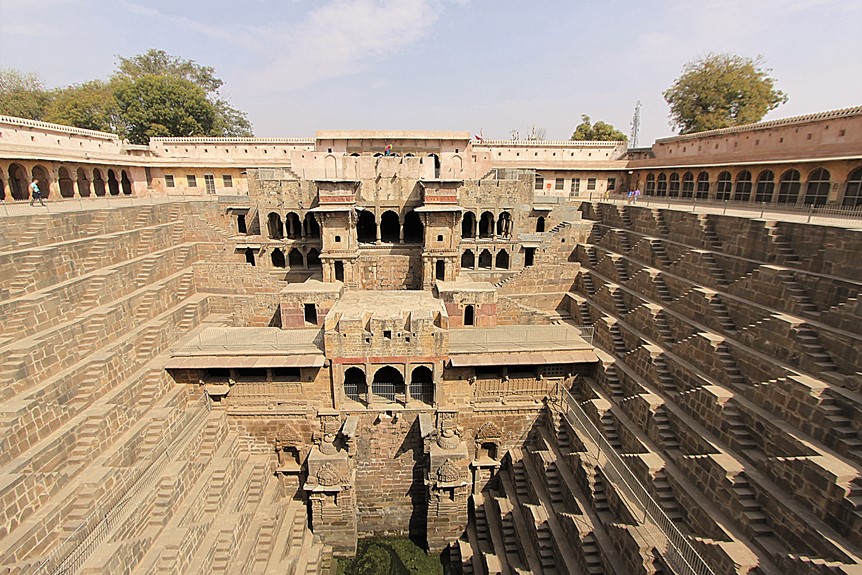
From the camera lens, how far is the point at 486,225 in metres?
28.7

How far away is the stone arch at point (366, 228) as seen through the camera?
27031 mm

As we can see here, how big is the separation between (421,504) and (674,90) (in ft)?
151

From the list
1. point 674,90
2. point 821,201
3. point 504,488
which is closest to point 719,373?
point 504,488

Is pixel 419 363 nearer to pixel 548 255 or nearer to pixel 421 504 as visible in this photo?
pixel 421 504

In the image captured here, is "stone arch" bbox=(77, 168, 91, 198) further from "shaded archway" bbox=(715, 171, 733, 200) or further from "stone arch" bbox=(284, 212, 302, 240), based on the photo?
"shaded archway" bbox=(715, 171, 733, 200)

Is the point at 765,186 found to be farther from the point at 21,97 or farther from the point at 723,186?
the point at 21,97

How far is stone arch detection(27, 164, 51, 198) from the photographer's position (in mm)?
26750

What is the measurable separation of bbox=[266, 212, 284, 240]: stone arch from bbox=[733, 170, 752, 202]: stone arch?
30049 millimetres

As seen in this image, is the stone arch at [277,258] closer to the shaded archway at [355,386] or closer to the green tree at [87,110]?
the shaded archway at [355,386]

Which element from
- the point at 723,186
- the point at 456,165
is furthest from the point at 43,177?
the point at 723,186

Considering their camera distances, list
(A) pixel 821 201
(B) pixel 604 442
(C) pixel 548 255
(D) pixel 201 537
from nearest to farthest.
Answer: (D) pixel 201 537, (B) pixel 604 442, (A) pixel 821 201, (C) pixel 548 255

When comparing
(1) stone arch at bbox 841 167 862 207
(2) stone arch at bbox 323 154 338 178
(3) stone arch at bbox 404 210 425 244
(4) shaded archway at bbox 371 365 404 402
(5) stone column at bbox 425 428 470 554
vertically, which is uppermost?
(2) stone arch at bbox 323 154 338 178

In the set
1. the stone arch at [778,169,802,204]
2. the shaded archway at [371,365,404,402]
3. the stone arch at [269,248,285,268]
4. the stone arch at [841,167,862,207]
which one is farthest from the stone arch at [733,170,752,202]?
the stone arch at [269,248,285,268]

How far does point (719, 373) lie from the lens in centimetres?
1316
